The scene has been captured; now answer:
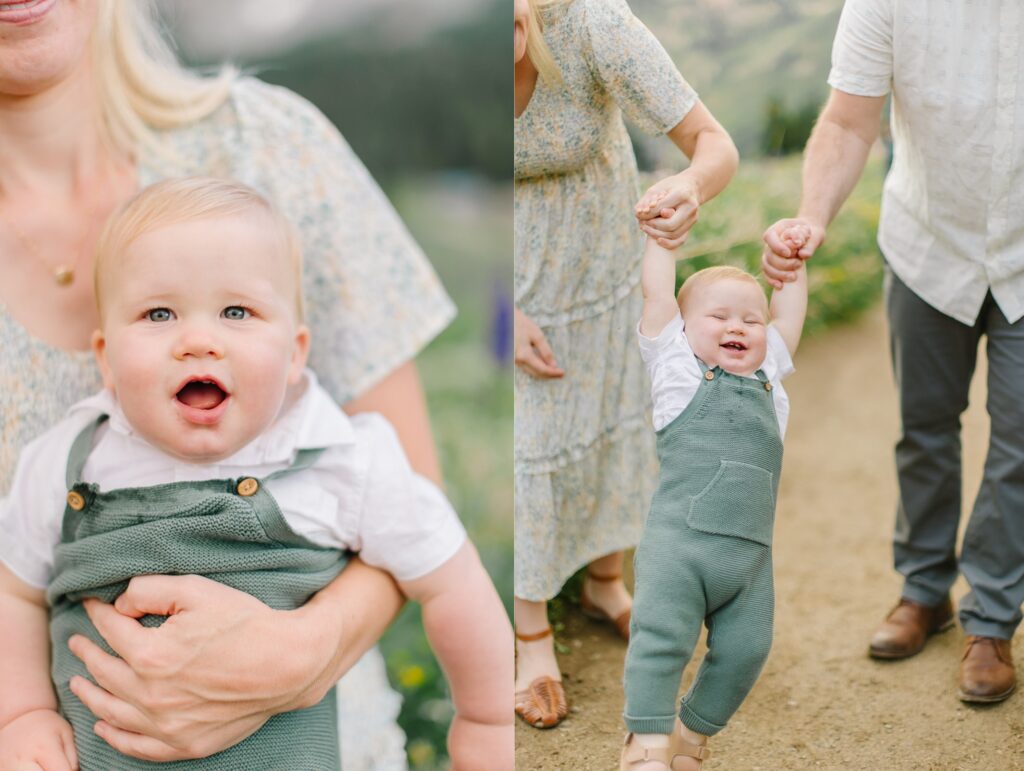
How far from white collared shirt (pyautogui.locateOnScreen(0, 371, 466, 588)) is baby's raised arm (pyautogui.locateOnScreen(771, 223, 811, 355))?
0.68 metres

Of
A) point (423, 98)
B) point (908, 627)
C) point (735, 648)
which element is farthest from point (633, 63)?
point (908, 627)

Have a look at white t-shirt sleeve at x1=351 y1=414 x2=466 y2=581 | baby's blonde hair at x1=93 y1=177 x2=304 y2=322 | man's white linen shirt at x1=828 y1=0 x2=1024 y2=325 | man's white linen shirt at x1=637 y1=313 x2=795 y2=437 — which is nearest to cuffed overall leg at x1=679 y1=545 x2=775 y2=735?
man's white linen shirt at x1=637 y1=313 x2=795 y2=437

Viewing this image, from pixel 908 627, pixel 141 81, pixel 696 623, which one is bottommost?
pixel 908 627

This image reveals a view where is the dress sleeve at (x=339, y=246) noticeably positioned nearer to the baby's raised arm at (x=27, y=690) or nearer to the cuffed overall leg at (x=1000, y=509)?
the baby's raised arm at (x=27, y=690)

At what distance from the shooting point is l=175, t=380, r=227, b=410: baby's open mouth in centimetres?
189

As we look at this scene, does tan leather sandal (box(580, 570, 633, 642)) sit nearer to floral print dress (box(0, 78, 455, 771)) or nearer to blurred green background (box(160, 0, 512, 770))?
blurred green background (box(160, 0, 512, 770))

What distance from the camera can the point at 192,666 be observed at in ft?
6.00

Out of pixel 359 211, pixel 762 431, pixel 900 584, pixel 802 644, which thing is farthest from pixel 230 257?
pixel 900 584

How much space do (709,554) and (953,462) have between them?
3.09ft

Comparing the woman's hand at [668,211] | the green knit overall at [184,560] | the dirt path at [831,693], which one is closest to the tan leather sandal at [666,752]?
the dirt path at [831,693]

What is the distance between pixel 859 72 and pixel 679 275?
1.51ft

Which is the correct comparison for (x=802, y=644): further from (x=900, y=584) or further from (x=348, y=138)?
(x=348, y=138)

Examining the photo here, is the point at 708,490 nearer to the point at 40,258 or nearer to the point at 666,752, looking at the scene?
the point at 666,752

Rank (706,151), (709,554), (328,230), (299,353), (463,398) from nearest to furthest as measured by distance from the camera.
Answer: (709,554)
(706,151)
(299,353)
(328,230)
(463,398)
